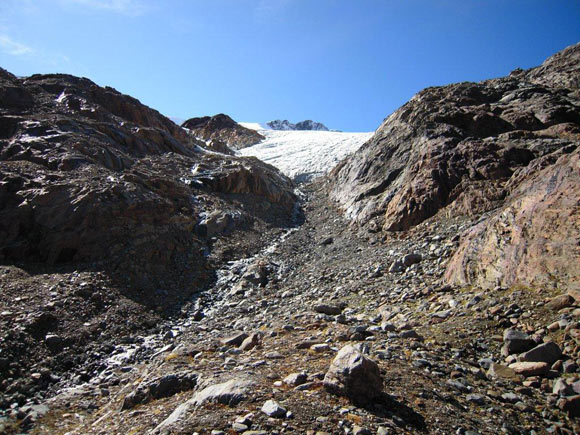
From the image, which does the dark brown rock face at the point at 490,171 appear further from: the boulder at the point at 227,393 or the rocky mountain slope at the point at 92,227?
the rocky mountain slope at the point at 92,227

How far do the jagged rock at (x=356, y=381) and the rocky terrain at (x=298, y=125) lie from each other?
14381cm

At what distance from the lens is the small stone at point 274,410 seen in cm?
492

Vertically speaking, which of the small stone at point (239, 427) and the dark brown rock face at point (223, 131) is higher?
the dark brown rock face at point (223, 131)

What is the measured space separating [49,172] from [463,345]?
22.1 meters

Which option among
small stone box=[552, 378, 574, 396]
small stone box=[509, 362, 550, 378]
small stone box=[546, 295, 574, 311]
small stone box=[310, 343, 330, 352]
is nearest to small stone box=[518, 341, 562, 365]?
small stone box=[509, 362, 550, 378]

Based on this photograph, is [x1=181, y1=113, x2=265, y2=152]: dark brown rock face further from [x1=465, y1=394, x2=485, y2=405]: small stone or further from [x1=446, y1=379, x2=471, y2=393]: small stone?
[x1=465, y1=394, x2=485, y2=405]: small stone

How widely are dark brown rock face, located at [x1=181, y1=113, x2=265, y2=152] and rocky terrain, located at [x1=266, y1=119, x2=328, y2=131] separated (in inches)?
2341

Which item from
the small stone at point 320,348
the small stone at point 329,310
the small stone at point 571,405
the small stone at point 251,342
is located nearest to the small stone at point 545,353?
the small stone at point 571,405

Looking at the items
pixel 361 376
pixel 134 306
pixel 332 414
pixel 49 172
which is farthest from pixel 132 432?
pixel 49 172

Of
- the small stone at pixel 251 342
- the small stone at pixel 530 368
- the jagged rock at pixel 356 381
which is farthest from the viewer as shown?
the small stone at pixel 251 342

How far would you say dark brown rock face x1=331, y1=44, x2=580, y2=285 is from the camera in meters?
8.88

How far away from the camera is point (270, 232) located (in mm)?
24906

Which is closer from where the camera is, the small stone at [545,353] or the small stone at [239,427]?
the small stone at [239,427]

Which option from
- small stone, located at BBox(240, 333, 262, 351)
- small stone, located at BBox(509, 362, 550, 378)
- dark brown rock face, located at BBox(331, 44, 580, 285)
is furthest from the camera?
dark brown rock face, located at BBox(331, 44, 580, 285)
